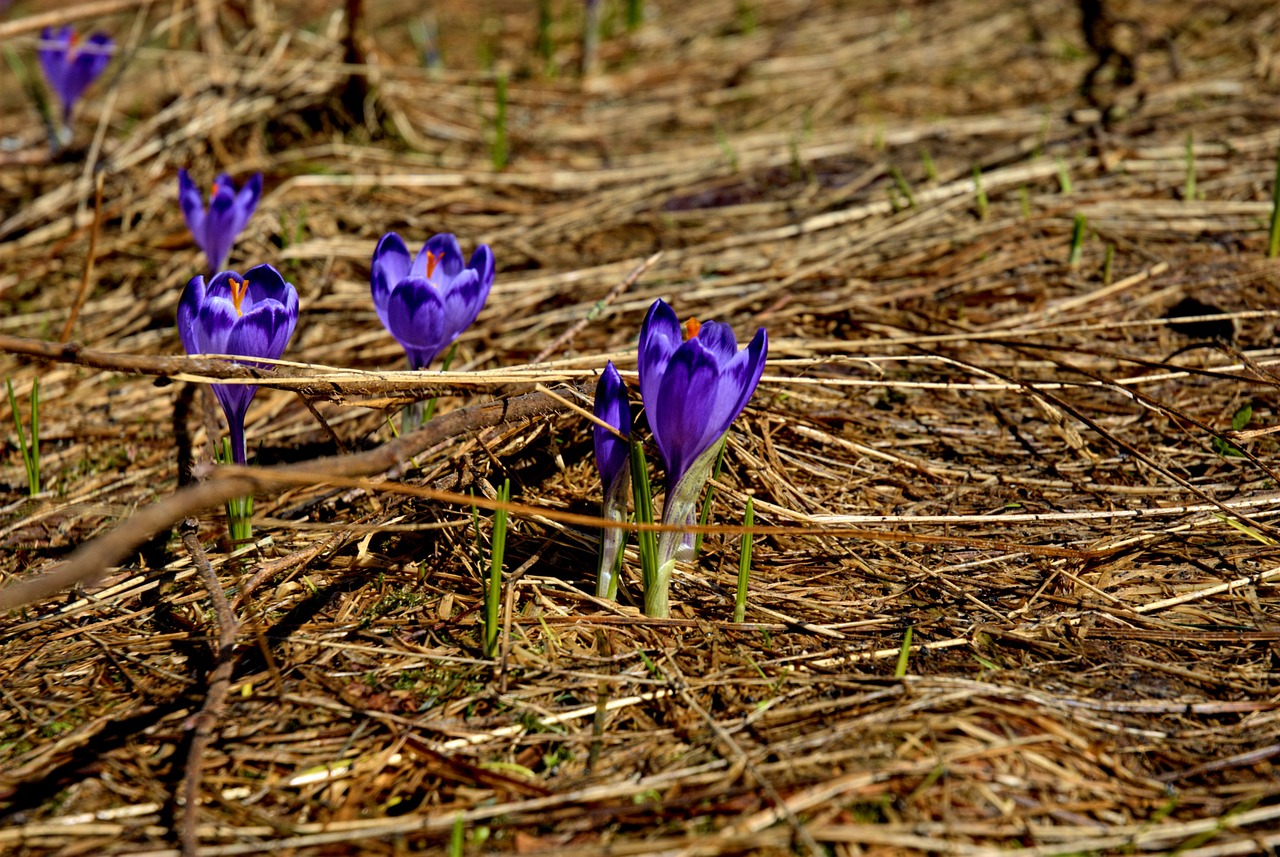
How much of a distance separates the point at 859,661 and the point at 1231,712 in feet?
1.64

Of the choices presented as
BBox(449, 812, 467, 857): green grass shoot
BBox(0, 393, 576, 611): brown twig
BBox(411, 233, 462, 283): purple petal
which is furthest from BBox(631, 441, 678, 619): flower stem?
BBox(411, 233, 462, 283): purple petal

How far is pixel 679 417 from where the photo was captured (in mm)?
1563

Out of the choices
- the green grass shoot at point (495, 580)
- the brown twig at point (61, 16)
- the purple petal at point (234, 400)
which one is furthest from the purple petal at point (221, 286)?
the brown twig at point (61, 16)

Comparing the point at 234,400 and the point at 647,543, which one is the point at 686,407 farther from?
the point at 234,400

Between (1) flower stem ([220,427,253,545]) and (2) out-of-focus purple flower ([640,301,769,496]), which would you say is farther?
(1) flower stem ([220,427,253,545])

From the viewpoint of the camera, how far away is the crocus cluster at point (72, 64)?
12.0ft

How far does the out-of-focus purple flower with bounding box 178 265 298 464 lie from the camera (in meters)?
1.81

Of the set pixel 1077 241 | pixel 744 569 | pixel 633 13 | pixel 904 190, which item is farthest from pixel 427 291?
pixel 633 13

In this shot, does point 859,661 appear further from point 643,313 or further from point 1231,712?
point 643,313

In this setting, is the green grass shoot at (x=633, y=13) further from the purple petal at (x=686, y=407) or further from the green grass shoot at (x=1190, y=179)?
the purple petal at (x=686, y=407)

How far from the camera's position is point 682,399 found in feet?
5.06

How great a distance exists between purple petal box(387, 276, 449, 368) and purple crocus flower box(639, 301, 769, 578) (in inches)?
22.8

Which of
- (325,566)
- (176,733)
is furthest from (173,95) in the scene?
(176,733)

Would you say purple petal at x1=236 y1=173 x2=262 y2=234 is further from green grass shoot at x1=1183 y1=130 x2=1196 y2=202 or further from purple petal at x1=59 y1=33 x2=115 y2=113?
green grass shoot at x1=1183 y1=130 x2=1196 y2=202
